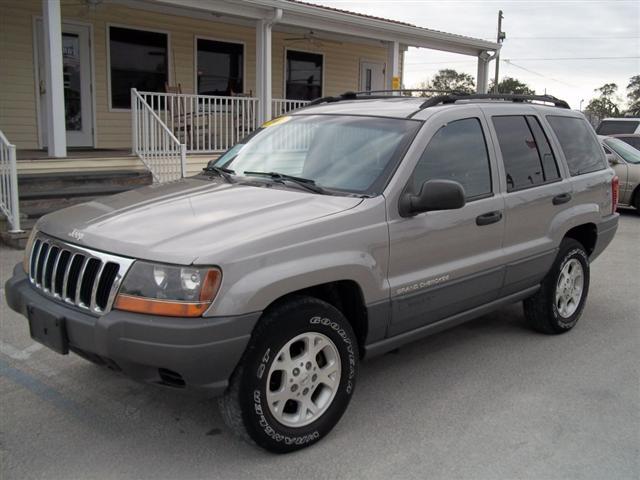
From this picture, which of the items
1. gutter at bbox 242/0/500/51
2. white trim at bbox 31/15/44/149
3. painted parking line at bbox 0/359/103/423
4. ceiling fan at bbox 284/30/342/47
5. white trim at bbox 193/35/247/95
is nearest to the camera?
painted parking line at bbox 0/359/103/423

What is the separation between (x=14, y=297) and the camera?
3.62 m

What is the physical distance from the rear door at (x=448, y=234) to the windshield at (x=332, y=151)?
15cm

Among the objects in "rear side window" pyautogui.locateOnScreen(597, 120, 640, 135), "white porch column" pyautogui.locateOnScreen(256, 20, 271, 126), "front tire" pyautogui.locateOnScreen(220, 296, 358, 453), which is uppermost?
Result: "white porch column" pyautogui.locateOnScreen(256, 20, 271, 126)

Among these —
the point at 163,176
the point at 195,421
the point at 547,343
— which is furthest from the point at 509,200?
the point at 163,176

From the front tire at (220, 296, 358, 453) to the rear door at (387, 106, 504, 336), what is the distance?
488 mm

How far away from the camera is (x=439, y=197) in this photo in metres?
3.58

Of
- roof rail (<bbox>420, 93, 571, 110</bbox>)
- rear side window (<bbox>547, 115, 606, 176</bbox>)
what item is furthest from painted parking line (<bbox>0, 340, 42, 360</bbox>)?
rear side window (<bbox>547, 115, 606, 176</bbox>)

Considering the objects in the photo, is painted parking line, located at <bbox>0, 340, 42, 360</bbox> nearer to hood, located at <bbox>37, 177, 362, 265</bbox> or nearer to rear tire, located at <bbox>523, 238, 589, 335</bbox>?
hood, located at <bbox>37, 177, 362, 265</bbox>

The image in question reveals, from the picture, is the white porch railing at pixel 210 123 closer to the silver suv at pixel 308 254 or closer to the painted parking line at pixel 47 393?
the silver suv at pixel 308 254

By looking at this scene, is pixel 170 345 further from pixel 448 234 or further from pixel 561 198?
pixel 561 198

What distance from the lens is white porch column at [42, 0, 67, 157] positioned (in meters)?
9.10

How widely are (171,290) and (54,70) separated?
7423 mm

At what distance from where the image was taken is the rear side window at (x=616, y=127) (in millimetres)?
17656

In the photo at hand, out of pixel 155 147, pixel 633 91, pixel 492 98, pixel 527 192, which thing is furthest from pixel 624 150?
pixel 633 91
